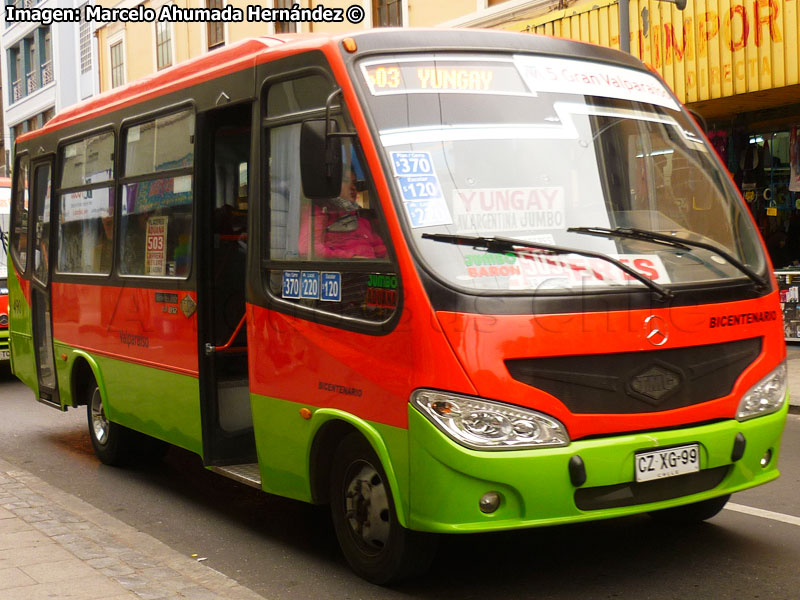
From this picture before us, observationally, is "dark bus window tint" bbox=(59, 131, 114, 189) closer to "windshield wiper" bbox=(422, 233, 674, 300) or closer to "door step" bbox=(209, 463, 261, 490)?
"door step" bbox=(209, 463, 261, 490)

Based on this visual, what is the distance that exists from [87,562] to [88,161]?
165 inches

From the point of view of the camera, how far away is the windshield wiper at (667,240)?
5.00m

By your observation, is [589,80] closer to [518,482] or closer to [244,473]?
[518,482]

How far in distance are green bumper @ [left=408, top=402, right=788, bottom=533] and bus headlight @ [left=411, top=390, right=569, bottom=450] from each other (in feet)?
0.11

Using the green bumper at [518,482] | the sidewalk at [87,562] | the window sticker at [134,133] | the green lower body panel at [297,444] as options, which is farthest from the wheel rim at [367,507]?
the window sticker at [134,133]

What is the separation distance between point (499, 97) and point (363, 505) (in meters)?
1.96

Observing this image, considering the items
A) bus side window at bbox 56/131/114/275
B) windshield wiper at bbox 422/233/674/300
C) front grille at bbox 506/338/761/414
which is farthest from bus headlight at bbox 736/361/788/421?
bus side window at bbox 56/131/114/275

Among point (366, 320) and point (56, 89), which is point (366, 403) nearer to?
point (366, 320)

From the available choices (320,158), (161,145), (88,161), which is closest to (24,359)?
(88,161)

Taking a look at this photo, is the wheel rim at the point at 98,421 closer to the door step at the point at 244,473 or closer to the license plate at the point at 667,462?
the door step at the point at 244,473

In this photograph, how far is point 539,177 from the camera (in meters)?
5.06

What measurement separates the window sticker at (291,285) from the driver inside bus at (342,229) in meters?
0.13

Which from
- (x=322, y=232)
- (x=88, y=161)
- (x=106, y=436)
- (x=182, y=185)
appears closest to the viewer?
(x=322, y=232)

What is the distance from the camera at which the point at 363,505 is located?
525 centimetres
